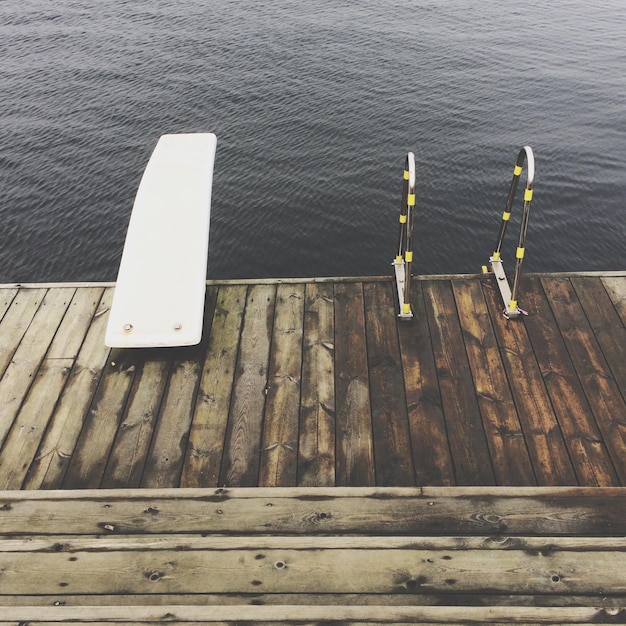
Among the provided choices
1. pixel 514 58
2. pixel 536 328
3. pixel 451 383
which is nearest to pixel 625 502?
pixel 451 383

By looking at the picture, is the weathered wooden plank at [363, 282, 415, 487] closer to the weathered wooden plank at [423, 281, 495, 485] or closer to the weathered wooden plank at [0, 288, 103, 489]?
the weathered wooden plank at [423, 281, 495, 485]

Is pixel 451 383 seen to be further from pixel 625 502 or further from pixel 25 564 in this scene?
pixel 25 564

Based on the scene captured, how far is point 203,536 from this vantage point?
11.1 feet

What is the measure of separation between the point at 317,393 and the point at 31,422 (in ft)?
9.35

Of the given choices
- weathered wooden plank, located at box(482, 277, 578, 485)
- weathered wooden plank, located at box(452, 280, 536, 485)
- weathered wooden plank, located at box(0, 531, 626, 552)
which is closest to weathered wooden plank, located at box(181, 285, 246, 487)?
weathered wooden plank, located at box(0, 531, 626, 552)

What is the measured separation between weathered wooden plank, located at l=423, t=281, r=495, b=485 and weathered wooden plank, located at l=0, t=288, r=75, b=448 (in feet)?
14.2

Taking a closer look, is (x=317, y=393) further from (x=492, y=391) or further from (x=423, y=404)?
(x=492, y=391)

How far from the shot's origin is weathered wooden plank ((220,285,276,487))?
4223mm

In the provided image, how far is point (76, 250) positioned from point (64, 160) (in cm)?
483

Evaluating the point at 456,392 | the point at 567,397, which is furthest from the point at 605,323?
the point at 456,392

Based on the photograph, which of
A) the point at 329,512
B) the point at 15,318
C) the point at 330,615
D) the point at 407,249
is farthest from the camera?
the point at 15,318

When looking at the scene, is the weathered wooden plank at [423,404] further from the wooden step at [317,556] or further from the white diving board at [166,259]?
the white diving board at [166,259]

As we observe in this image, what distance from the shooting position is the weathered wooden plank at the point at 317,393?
4.20 m

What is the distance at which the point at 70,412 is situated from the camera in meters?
4.72
